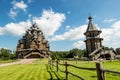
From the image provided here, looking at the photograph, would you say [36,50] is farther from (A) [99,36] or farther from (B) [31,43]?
(A) [99,36]

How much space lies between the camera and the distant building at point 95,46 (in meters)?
64.2

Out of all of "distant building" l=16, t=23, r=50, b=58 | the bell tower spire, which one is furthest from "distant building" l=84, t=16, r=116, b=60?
"distant building" l=16, t=23, r=50, b=58

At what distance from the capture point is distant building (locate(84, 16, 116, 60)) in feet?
211

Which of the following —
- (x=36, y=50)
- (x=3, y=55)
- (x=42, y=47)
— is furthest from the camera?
(x=3, y=55)

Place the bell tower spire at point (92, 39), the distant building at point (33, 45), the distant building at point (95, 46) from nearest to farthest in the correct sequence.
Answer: the distant building at point (95, 46)
the bell tower spire at point (92, 39)
the distant building at point (33, 45)

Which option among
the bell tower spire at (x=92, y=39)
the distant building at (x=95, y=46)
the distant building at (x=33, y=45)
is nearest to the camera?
the distant building at (x=95, y=46)

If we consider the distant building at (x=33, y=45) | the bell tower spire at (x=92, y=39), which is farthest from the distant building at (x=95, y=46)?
the distant building at (x=33, y=45)

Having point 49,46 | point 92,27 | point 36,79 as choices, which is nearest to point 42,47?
point 49,46

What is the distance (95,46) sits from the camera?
65312 millimetres

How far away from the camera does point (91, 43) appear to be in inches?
2611

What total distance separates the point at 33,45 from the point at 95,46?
43583 millimetres

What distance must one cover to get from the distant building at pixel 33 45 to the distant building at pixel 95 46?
3222cm

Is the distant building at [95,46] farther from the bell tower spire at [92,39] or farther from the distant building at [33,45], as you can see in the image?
the distant building at [33,45]

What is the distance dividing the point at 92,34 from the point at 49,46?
4393 centimetres
